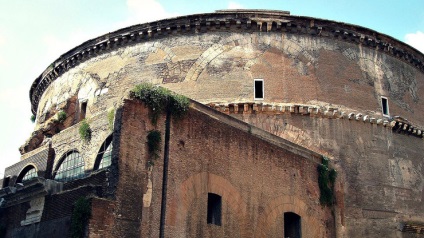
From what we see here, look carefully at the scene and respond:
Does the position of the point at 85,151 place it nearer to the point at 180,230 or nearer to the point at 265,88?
the point at 180,230

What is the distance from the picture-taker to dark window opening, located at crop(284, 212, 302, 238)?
12.6 meters

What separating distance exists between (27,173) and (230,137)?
17.3ft

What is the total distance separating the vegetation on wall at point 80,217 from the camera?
8.67 metres

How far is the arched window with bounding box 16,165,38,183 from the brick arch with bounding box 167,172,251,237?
4321 millimetres

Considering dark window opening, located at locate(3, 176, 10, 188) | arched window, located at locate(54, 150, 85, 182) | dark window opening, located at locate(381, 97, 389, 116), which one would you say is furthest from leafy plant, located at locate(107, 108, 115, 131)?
dark window opening, located at locate(381, 97, 389, 116)

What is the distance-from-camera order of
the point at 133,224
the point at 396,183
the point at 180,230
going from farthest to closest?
the point at 396,183 → the point at 180,230 → the point at 133,224

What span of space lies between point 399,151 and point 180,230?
29.5 feet

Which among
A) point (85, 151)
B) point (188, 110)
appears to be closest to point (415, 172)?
point (188, 110)

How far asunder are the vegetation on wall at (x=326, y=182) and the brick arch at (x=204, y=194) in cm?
311

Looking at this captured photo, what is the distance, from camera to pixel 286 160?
1277 cm

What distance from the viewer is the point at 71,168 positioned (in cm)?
1155

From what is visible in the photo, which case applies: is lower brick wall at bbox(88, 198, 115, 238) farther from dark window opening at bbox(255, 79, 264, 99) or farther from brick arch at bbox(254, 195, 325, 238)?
dark window opening at bbox(255, 79, 264, 99)

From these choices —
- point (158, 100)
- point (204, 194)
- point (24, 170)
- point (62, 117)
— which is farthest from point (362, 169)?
point (62, 117)

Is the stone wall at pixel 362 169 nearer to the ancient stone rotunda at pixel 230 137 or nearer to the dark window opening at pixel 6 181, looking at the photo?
the ancient stone rotunda at pixel 230 137
